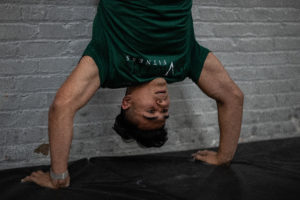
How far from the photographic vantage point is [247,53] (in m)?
2.35

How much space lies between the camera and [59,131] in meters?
1.39

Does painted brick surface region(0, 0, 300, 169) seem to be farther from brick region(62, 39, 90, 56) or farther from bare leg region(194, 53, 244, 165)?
bare leg region(194, 53, 244, 165)

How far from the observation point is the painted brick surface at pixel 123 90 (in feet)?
6.20

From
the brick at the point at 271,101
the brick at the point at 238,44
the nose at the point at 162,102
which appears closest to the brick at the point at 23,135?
the nose at the point at 162,102

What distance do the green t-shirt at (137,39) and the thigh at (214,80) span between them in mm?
200

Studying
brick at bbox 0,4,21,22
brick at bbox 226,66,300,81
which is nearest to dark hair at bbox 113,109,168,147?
brick at bbox 0,4,21,22

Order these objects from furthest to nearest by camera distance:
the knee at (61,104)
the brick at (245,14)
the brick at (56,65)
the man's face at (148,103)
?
the brick at (245,14) → the brick at (56,65) → the man's face at (148,103) → the knee at (61,104)

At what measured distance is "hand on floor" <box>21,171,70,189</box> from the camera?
4.84ft

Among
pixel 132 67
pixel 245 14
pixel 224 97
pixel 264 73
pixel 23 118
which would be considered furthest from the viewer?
pixel 264 73

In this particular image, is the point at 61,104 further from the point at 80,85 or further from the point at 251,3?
the point at 251,3

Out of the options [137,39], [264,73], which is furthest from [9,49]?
[264,73]

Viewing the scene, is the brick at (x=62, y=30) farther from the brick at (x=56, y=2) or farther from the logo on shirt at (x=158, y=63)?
the logo on shirt at (x=158, y=63)

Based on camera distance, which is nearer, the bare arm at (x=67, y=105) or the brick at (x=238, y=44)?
the bare arm at (x=67, y=105)

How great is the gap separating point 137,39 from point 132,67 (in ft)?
0.38
